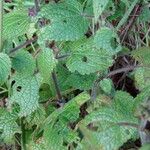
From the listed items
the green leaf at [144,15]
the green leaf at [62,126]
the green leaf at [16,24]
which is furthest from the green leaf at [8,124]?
the green leaf at [144,15]

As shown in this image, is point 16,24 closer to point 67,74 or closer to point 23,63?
point 23,63

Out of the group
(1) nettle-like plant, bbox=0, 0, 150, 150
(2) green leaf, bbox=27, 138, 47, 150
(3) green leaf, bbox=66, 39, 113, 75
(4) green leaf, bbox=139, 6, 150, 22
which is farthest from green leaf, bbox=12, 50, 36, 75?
(4) green leaf, bbox=139, 6, 150, 22

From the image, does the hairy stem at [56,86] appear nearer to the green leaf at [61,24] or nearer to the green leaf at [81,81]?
the green leaf at [81,81]

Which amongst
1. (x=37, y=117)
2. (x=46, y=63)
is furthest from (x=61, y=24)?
(x=37, y=117)

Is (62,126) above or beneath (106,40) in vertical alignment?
beneath

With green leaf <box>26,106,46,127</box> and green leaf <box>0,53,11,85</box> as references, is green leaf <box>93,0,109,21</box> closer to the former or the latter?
green leaf <box>0,53,11,85</box>

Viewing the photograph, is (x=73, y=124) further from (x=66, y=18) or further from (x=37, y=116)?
(x=66, y=18)
